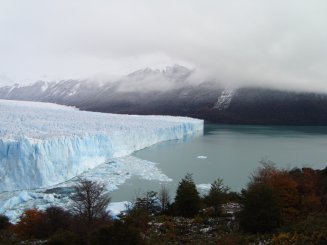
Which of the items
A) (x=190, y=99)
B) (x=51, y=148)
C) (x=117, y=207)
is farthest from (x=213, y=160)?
(x=190, y=99)

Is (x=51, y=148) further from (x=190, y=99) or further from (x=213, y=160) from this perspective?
(x=190, y=99)

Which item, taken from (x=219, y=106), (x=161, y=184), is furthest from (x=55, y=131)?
(x=219, y=106)

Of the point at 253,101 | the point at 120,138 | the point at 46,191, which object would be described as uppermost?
the point at 253,101

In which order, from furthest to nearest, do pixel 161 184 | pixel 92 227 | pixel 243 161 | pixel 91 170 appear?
pixel 243 161, pixel 91 170, pixel 161 184, pixel 92 227

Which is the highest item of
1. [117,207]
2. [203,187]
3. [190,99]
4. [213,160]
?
[190,99]

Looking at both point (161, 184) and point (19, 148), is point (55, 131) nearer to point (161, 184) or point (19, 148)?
point (19, 148)

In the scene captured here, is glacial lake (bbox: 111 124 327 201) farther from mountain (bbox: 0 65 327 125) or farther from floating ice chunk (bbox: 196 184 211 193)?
mountain (bbox: 0 65 327 125)

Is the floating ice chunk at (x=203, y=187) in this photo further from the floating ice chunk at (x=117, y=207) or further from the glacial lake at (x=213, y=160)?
the floating ice chunk at (x=117, y=207)

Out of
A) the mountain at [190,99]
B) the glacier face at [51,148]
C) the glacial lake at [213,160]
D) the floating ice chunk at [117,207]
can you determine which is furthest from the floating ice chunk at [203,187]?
the mountain at [190,99]

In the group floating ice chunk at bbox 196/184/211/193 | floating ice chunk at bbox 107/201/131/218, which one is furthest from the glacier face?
floating ice chunk at bbox 196/184/211/193
